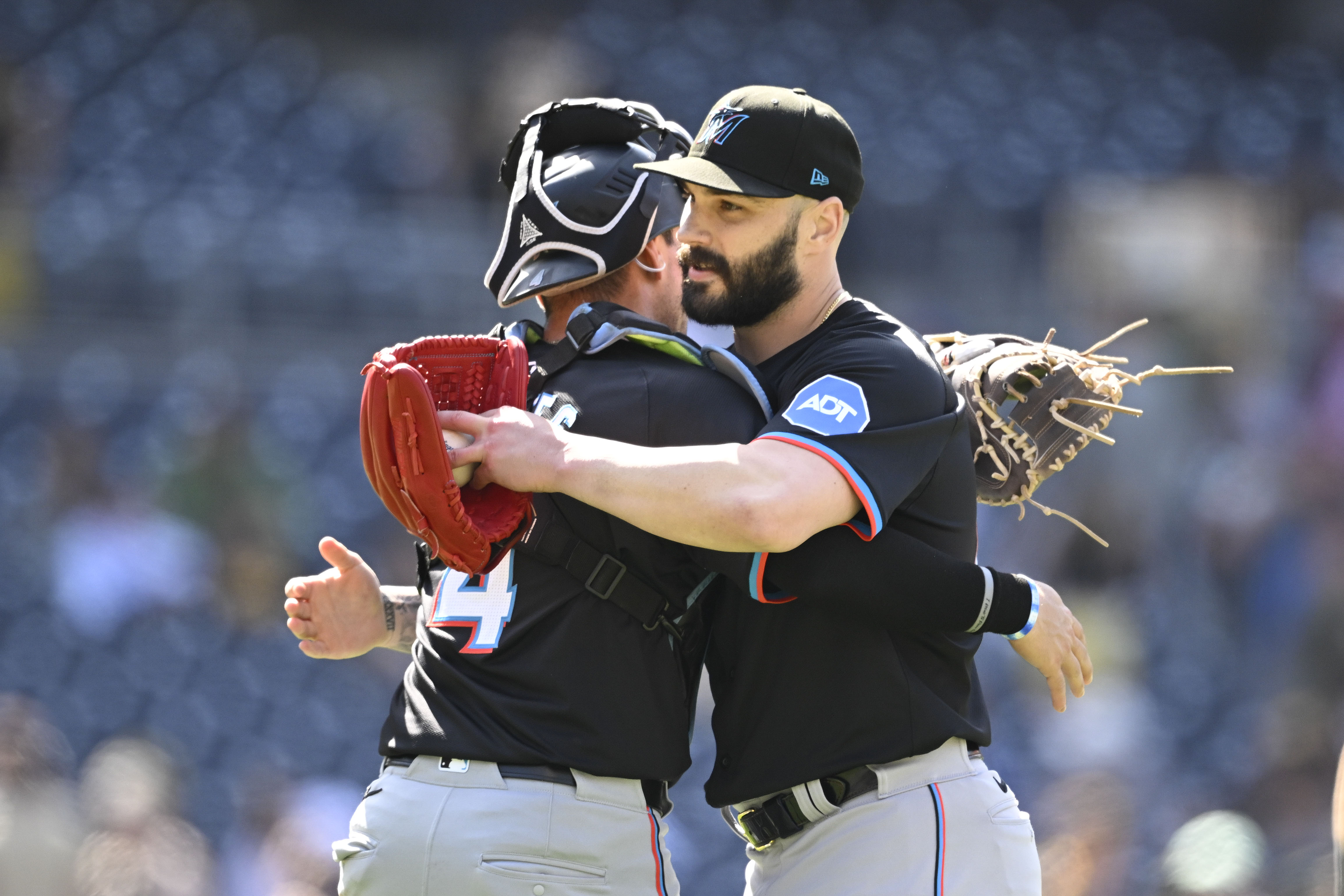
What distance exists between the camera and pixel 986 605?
252cm

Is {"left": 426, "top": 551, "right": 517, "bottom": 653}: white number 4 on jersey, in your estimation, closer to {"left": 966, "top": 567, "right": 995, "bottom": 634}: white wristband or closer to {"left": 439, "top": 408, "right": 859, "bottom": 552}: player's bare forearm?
{"left": 439, "top": 408, "right": 859, "bottom": 552}: player's bare forearm

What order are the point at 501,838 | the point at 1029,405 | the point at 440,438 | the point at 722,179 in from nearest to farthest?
1. the point at 440,438
2. the point at 501,838
3. the point at 722,179
4. the point at 1029,405

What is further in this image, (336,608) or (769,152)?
(336,608)

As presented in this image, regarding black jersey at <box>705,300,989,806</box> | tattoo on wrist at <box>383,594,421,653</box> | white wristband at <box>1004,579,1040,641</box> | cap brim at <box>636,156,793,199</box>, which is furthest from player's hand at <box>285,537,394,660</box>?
white wristband at <box>1004,579,1040,641</box>

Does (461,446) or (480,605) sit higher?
(461,446)

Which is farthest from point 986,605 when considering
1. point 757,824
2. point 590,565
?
point 590,565

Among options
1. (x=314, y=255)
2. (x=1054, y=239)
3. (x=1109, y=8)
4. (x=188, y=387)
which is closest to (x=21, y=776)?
(x=188, y=387)

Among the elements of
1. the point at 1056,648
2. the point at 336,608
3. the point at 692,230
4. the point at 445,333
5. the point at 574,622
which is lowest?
the point at 445,333

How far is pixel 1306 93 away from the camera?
1029 cm

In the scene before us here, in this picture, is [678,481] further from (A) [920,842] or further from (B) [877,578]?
(A) [920,842]

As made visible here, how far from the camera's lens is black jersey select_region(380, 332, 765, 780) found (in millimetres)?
2436

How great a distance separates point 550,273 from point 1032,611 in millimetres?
1060

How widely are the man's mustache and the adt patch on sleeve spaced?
0.33 m

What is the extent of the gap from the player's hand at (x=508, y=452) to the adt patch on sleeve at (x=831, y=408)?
1.27 ft
